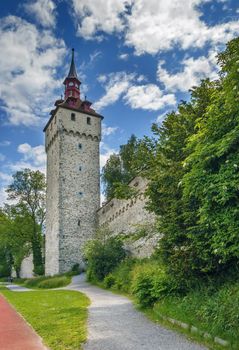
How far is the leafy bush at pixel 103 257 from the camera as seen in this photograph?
65.3 feet

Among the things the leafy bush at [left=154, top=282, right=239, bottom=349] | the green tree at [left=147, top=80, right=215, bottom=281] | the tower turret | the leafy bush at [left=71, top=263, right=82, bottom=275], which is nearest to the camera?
the leafy bush at [left=154, top=282, right=239, bottom=349]

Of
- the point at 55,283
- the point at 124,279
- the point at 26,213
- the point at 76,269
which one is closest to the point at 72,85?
the point at 26,213

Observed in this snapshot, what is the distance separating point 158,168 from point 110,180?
2423cm

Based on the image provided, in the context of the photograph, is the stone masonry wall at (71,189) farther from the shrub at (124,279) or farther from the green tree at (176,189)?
the green tree at (176,189)

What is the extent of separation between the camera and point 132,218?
71.1ft

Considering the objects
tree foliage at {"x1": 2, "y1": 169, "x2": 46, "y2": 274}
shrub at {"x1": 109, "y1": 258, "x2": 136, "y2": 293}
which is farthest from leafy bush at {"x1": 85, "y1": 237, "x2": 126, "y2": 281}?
tree foliage at {"x1": 2, "y1": 169, "x2": 46, "y2": 274}

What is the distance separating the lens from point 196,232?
24.9 feet

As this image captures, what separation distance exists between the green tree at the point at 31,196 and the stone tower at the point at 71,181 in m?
4.54

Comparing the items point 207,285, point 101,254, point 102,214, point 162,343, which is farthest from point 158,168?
point 102,214

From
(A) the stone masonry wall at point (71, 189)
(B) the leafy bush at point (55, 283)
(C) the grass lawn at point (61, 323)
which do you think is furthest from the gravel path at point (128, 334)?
(A) the stone masonry wall at point (71, 189)

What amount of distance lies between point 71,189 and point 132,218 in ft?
31.0

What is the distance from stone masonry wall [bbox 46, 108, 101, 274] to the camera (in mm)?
28391

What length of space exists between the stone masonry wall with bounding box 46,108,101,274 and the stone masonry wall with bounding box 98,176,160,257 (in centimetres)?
184

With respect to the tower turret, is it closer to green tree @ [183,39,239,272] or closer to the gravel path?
the gravel path
